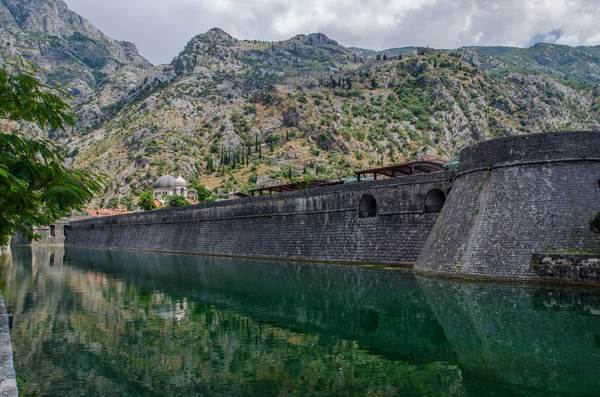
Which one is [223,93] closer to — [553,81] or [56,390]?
[553,81]

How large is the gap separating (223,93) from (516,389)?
5423 inches

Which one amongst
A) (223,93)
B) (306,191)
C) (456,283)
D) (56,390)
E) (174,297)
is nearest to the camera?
(56,390)

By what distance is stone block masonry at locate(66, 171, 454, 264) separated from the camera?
24469 millimetres

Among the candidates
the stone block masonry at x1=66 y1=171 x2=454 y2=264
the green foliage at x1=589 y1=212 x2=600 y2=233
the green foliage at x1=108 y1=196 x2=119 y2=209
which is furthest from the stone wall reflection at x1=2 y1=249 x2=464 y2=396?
the green foliage at x1=108 y1=196 x2=119 y2=209

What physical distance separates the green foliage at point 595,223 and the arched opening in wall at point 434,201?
862 cm

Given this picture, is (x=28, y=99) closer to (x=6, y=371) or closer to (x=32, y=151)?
(x=32, y=151)

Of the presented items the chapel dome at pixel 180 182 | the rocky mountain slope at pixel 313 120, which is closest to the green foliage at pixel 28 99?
the rocky mountain slope at pixel 313 120

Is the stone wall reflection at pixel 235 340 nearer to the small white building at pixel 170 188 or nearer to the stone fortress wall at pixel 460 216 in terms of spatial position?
the stone fortress wall at pixel 460 216

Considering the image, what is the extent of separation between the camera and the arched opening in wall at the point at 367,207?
2792cm

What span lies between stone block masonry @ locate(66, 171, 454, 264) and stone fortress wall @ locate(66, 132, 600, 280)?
0.07 metres

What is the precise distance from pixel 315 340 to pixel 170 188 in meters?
84.3

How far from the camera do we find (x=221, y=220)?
4050 centimetres

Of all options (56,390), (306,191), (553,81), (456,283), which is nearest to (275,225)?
(306,191)

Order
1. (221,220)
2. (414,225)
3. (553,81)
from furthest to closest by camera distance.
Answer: (553,81)
(221,220)
(414,225)
